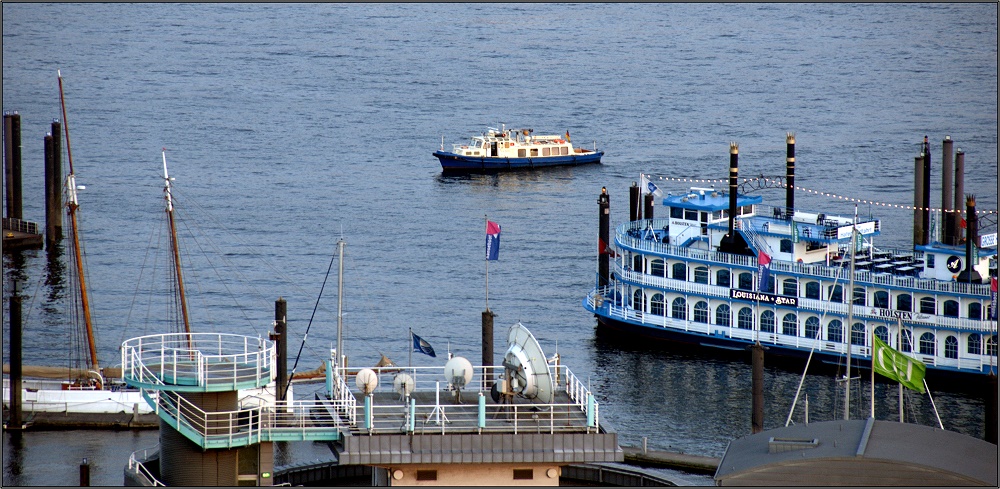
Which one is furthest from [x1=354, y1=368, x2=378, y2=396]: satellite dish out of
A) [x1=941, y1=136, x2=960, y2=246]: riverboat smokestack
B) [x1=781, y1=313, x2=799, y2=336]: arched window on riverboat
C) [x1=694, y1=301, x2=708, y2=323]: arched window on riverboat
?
[x1=941, y1=136, x2=960, y2=246]: riverboat smokestack

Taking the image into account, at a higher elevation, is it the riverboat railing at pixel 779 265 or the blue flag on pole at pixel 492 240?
the blue flag on pole at pixel 492 240

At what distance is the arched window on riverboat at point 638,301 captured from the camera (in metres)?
85.2

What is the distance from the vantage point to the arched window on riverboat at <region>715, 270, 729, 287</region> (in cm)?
8244

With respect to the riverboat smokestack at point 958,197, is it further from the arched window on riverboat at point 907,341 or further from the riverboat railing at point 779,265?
the arched window on riverboat at point 907,341

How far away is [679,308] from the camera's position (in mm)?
84438

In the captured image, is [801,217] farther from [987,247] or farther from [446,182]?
[446,182]

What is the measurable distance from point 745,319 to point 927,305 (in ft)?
31.8

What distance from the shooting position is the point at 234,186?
432 feet

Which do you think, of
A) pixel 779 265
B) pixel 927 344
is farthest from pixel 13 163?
pixel 927 344

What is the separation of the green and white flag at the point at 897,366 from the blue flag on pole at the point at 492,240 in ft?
58.7

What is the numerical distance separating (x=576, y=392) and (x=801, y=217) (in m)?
47.7

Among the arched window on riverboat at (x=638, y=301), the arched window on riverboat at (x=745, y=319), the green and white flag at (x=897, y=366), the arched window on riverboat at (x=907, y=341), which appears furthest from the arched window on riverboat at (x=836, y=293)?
the green and white flag at (x=897, y=366)

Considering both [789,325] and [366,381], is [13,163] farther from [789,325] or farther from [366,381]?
[366,381]

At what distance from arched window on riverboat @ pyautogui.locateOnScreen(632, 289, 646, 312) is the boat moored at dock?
56710 mm
